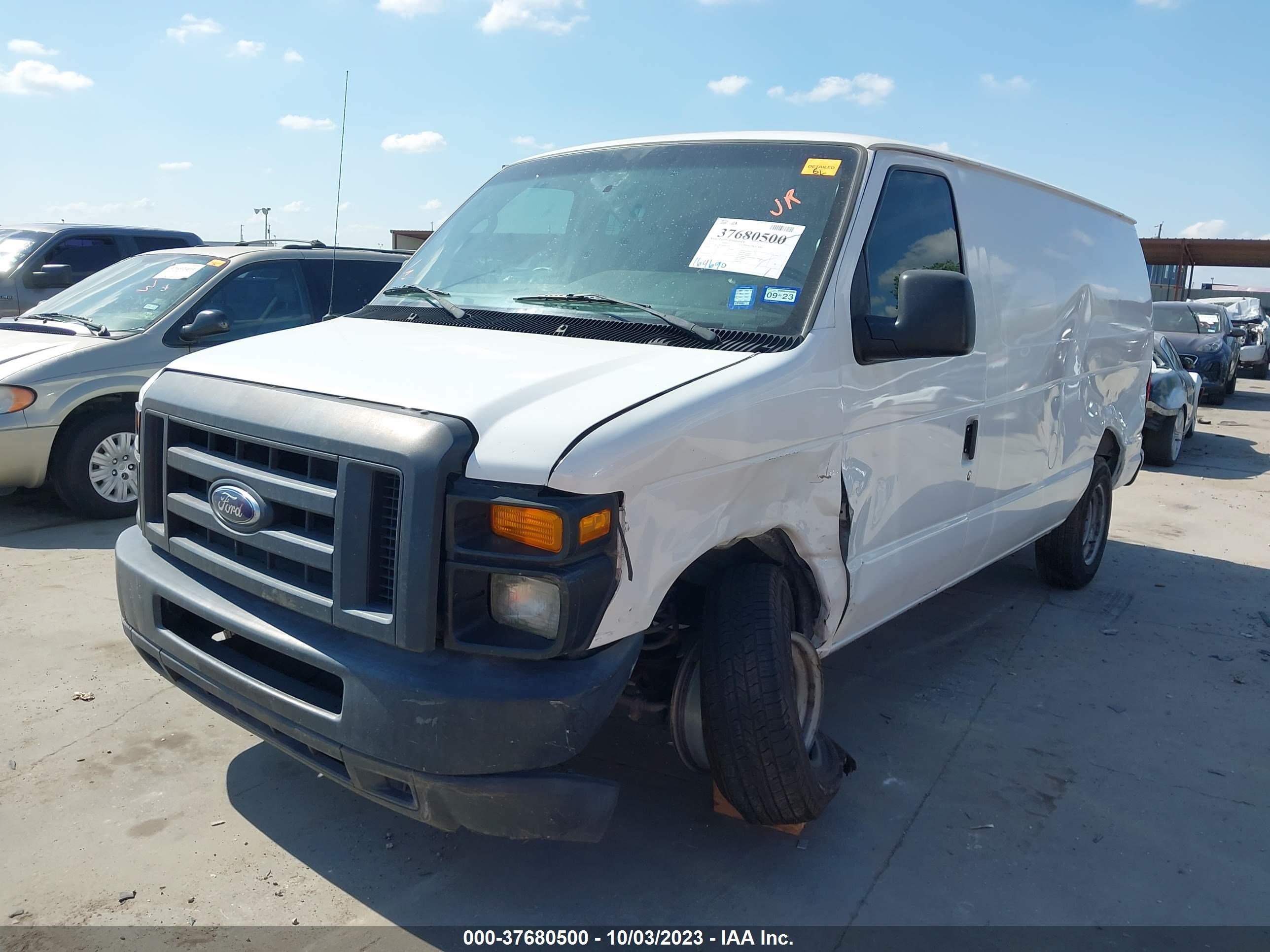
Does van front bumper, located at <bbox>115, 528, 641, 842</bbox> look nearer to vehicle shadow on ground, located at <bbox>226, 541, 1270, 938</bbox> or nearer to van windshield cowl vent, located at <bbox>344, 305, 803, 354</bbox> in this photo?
vehicle shadow on ground, located at <bbox>226, 541, 1270, 938</bbox>

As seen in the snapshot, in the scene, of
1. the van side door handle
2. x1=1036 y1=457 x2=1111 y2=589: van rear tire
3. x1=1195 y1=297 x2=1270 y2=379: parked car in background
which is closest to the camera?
the van side door handle

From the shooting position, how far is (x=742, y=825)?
3.40 metres

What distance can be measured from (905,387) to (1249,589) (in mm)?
4284

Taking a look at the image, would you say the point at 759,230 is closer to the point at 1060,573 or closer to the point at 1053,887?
the point at 1053,887

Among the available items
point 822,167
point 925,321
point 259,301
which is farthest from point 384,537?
point 259,301

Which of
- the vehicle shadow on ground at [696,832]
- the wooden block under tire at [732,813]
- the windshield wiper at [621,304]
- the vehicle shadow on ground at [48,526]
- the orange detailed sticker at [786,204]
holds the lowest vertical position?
the vehicle shadow on ground at [48,526]

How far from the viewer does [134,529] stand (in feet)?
11.2

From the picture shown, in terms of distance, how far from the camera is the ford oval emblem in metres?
2.76

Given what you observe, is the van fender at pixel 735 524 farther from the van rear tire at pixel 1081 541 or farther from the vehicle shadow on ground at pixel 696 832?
the van rear tire at pixel 1081 541

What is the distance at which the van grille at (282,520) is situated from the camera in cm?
252

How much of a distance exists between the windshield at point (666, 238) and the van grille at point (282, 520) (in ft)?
3.60

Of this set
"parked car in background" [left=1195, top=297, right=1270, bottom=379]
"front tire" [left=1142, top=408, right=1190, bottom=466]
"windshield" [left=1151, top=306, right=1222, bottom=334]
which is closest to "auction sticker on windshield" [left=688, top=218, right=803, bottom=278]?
"front tire" [left=1142, top=408, right=1190, bottom=466]

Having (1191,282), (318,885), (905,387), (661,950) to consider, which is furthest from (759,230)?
(1191,282)

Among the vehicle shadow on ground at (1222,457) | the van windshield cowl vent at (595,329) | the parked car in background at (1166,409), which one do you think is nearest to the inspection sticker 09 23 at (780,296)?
the van windshield cowl vent at (595,329)
